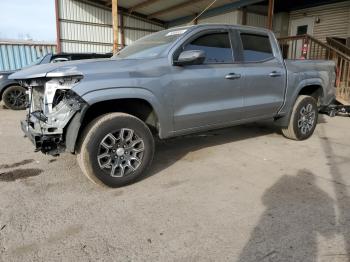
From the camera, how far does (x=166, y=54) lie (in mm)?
3904

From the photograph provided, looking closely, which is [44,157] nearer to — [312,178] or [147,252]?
[147,252]

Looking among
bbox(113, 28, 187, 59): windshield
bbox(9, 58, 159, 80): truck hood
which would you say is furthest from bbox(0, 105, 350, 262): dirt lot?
bbox(113, 28, 187, 59): windshield

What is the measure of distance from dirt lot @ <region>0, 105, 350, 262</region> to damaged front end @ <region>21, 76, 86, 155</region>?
25.1 inches

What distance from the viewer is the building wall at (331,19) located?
40.7 ft

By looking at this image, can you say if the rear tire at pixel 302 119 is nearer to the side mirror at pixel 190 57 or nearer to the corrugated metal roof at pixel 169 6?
the side mirror at pixel 190 57

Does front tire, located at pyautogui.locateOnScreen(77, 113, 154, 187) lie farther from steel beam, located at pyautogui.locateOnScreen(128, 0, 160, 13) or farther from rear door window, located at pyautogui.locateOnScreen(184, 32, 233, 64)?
steel beam, located at pyautogui.locateOnScreen(128, 0, 160, 13)

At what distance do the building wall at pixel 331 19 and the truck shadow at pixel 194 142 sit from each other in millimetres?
7883

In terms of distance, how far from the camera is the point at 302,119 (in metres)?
5.71

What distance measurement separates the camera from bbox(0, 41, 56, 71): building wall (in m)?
16.5

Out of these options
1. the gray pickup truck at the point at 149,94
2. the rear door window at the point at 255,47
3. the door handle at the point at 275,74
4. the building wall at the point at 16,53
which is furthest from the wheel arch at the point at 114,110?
the building wall at the point at 16,53

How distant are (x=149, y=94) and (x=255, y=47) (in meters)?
2.20

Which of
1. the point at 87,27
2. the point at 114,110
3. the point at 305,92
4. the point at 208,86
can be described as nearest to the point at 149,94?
the point at 114,110

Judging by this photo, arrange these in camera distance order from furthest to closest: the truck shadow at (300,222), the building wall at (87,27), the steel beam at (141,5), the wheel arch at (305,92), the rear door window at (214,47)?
the building wall at (87,27)
the steel beam at (141,5)
the wheel arch at (305,92)
the rear door window at (214,47)
the truck shadow at (300,222)

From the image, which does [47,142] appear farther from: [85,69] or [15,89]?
[15,89]
